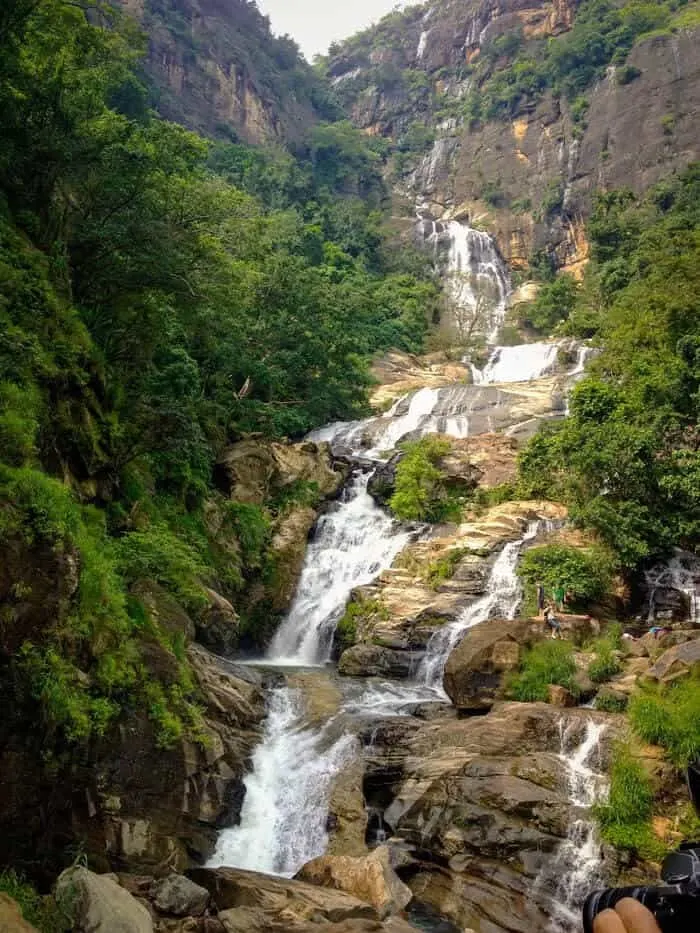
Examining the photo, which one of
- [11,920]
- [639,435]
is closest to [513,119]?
[639,435]

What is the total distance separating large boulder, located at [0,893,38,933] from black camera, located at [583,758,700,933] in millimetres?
4262

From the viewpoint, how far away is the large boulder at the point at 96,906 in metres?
6.03

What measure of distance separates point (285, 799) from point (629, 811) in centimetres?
523

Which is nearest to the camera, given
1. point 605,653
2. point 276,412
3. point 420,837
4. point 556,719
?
point 420,837

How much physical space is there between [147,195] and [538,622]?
1193 centimetres

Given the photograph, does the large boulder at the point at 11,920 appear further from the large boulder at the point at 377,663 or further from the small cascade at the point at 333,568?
the small cascade at the point at 333,568

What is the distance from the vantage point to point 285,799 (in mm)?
11070

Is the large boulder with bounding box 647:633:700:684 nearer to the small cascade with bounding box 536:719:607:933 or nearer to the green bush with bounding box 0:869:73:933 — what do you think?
the small cascade with bounding box 536:719:607:933

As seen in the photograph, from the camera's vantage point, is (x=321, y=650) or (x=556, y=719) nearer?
(x=556, y=719)

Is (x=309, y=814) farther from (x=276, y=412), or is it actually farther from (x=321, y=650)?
(x=276, y=412)

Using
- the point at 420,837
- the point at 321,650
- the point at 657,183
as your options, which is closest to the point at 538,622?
the point at 420,837

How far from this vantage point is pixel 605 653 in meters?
13.6

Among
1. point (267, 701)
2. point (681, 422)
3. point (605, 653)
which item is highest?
point (681, 422)

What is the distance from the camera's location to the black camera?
7.25ft
